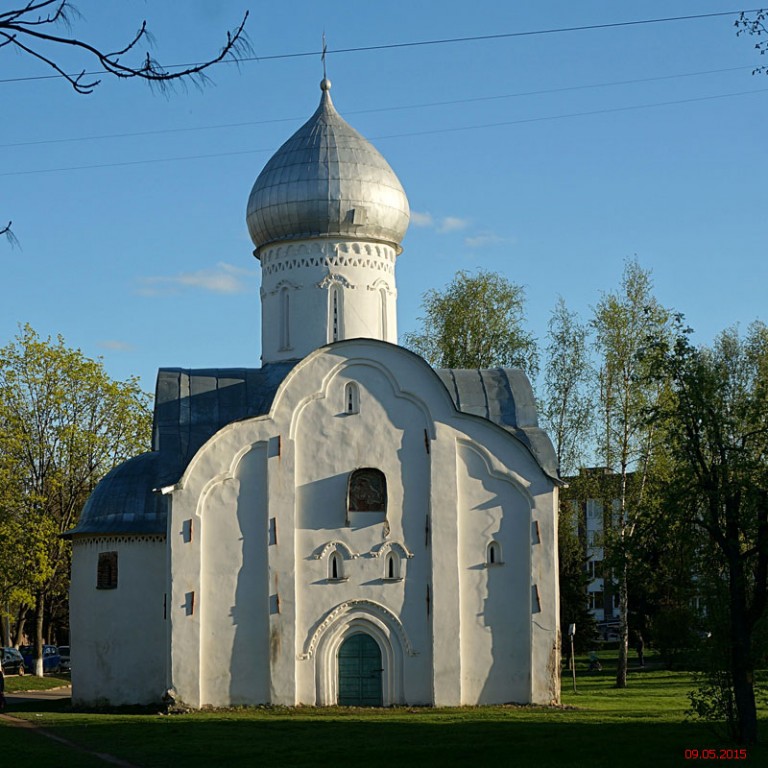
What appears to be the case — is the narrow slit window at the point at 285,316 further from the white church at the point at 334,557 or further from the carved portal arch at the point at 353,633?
the carved portal arch at the point at 353,633

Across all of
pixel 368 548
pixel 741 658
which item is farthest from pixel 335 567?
pixel 741 658

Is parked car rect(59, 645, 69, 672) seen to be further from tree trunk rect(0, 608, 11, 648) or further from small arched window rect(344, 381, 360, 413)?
small arched window rect(344, 381, 360, 413)

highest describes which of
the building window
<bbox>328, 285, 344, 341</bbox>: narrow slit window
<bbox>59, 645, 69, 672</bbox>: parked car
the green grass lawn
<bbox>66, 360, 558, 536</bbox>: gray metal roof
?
<bbox>328, 285, 344, 341</bbox>: narrow slit window

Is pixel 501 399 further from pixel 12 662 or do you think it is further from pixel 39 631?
pixel 12 662

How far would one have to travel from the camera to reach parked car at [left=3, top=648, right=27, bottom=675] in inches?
1299

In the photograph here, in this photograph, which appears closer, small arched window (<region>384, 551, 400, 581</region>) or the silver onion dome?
small arched window (<region>384, 551, 400, 581</region>)

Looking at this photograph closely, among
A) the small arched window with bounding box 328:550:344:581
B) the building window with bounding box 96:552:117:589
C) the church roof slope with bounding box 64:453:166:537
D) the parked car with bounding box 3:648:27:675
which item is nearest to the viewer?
the small arched window with bounding box 328:550:344:581

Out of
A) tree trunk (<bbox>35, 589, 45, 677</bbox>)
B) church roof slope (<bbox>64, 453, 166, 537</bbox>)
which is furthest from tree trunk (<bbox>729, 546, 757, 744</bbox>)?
tree trunk (<bbox>35, 589, 45, 677</bbox>)

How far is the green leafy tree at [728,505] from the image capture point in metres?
14.7

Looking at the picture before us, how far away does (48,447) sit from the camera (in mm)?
30422

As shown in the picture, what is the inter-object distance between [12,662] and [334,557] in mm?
15438

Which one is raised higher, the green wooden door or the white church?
the white church

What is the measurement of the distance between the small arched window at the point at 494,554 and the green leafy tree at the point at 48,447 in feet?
39.0

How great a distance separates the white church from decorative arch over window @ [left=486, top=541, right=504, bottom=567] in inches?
1.0
